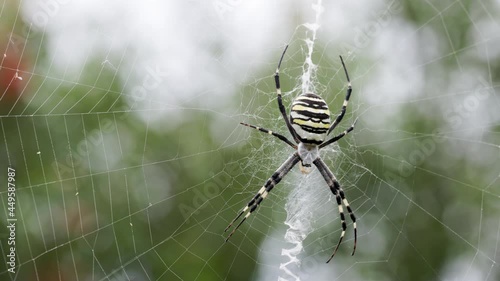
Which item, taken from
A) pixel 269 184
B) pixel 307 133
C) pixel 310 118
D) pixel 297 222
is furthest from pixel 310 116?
pixel 297 222

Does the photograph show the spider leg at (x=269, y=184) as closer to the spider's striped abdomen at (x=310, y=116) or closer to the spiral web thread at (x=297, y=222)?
the spider's striped abdomen at (x=310, y=116)

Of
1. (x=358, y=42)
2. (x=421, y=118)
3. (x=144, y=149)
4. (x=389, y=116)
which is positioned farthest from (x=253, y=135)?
(x=421, y=118)

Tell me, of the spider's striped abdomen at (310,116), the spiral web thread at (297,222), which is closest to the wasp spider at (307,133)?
the spider's striped abdomen at (310,116)

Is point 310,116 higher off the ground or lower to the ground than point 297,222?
higher

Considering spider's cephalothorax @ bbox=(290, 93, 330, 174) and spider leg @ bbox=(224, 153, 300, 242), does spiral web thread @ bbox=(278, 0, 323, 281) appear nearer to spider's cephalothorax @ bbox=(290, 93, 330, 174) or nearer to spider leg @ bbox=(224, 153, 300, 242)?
spider leg @ bbox=(224, 153, 300, 242)

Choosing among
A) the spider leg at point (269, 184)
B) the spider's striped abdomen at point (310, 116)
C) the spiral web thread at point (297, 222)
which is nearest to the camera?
the spider's striped abdomen at point (310, 116)

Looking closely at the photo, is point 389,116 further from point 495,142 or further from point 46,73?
point 46,73

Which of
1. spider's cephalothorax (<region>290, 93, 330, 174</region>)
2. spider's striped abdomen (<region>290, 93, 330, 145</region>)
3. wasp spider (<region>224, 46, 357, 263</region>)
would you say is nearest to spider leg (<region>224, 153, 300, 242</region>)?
wasp spider (<region>224, 46, 357, 263</region>)

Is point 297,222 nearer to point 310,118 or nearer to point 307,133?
point 307,133
